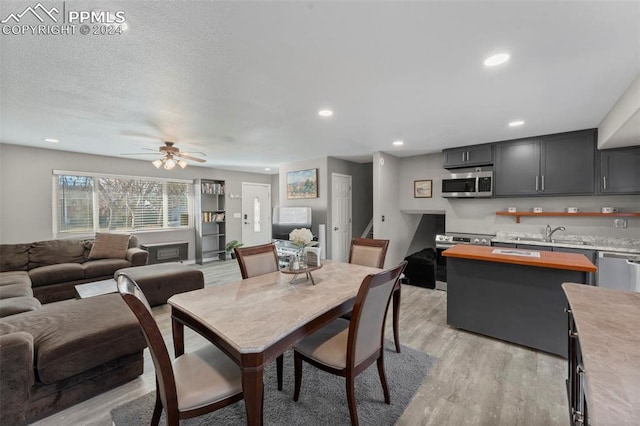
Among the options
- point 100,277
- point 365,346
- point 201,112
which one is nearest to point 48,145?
point 100,277

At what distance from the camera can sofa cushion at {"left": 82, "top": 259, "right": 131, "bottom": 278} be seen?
12.4ft

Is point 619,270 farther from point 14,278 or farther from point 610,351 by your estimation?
point 14,278

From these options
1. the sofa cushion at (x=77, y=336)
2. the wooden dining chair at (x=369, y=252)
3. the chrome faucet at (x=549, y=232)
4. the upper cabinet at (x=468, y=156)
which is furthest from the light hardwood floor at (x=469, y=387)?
the upper cabinet at (x=468, y=156)

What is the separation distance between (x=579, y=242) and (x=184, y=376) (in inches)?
196

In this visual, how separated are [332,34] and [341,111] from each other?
1.25m

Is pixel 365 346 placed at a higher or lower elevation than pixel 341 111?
lower

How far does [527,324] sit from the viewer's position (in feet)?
8.05

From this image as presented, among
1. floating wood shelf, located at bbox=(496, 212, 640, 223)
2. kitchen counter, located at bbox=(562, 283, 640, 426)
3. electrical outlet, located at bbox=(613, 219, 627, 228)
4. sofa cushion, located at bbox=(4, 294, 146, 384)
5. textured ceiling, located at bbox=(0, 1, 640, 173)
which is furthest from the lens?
electrical outlet, located at bbox=(613, 219, 627, 228)

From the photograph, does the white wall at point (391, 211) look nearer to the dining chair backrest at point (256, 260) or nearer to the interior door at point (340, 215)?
the interior door at point (340, 215)

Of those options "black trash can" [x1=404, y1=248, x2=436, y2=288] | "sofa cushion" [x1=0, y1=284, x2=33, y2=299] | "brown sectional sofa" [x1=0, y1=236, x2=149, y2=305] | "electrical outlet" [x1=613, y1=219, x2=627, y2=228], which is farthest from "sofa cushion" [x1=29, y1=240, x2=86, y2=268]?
"electrical outlet" [x1=613, y1=219, x2=627, y2=228]

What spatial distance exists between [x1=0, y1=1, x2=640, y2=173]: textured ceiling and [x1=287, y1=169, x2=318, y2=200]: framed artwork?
77.9 inches

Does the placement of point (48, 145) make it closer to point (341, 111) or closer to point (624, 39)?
point (341, 111)

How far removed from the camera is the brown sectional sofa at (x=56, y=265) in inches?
135

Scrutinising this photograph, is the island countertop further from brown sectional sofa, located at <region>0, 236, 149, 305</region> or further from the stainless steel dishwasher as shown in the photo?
brown sectional sofa, located at <region>0, 236, 149, 305</region>
